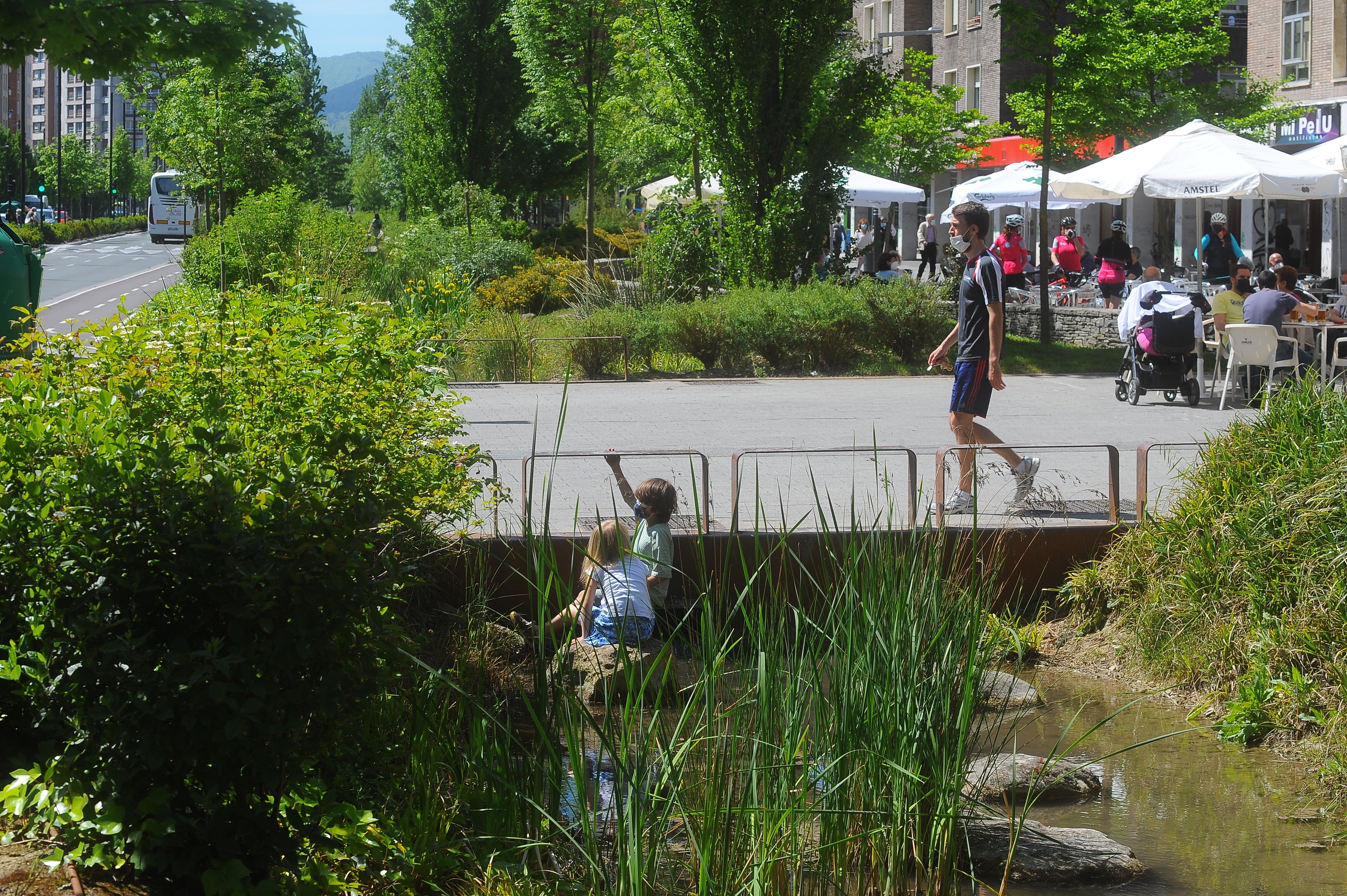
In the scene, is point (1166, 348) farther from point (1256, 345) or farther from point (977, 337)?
point (977, 337)

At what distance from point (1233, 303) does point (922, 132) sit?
25.3 meters

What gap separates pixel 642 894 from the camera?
371 centimetres

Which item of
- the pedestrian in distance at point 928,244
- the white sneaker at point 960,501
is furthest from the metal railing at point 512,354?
the pedestrian in distance at point 928,244

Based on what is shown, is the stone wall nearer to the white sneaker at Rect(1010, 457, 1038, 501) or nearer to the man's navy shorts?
the man's navy shorts

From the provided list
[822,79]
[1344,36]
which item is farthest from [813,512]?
[1344,36]

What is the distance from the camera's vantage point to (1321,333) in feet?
50.1

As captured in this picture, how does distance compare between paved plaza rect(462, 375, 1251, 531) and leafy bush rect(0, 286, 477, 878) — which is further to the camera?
paved plaza rect(462, 375, 1251, 531)

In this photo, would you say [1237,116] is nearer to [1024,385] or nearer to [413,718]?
[1024,385]

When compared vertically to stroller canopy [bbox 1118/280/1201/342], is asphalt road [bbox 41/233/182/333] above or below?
above

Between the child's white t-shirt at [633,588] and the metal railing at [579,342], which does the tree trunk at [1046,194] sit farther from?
the child's white t-shirt at [633,588]

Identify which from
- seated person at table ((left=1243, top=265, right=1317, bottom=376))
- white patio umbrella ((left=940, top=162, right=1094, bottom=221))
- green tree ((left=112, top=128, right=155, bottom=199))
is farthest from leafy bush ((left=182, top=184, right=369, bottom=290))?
green tree ((left=112, top=128, right=155, bottom=199))

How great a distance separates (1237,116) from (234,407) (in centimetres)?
3355

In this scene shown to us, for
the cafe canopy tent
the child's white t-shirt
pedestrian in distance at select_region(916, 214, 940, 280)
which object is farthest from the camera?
pedestrian in distance at select_region(916, 214, 940, 280)

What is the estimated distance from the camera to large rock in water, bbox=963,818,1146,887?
515 centimetres
